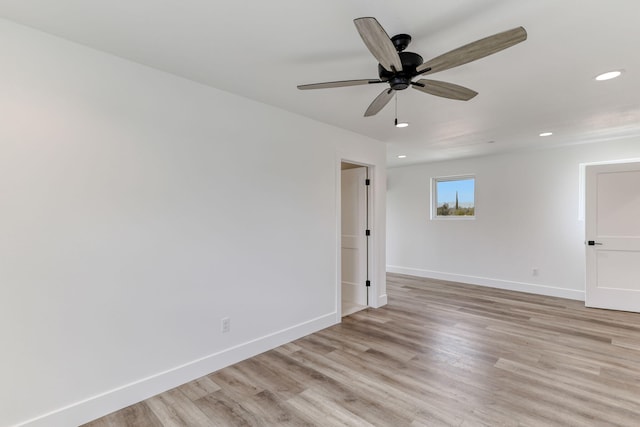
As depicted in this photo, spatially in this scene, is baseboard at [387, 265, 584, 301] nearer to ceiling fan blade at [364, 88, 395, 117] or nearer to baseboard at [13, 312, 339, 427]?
baseboard at [13, 312, 339, 427]

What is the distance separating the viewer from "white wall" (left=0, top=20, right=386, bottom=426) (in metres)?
1.86

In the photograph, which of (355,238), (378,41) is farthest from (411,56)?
(355,238)

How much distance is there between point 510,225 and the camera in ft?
18.2

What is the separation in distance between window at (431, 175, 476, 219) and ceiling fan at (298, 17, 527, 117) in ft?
14.8

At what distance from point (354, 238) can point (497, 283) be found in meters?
3.03

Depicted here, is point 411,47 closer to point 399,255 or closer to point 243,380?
point 243,380

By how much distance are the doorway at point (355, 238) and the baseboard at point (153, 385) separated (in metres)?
1.55

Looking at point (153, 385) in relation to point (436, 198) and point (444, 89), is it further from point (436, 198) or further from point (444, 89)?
point (436, 198)

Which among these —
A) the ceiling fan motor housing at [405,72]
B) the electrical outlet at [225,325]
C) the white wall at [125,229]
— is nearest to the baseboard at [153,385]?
the white wall at [125,229]

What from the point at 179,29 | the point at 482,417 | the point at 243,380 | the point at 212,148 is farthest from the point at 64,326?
the point at 482,417

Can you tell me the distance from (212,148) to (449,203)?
5.23 m

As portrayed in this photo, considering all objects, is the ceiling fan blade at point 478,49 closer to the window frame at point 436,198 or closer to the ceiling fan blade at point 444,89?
the ceiling fan blade at point 444,89

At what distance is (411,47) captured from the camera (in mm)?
2023

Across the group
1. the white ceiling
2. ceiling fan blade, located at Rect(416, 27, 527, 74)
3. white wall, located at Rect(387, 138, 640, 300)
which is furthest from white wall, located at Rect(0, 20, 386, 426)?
white wall, located at Rect(387, 138, 640, 300)
